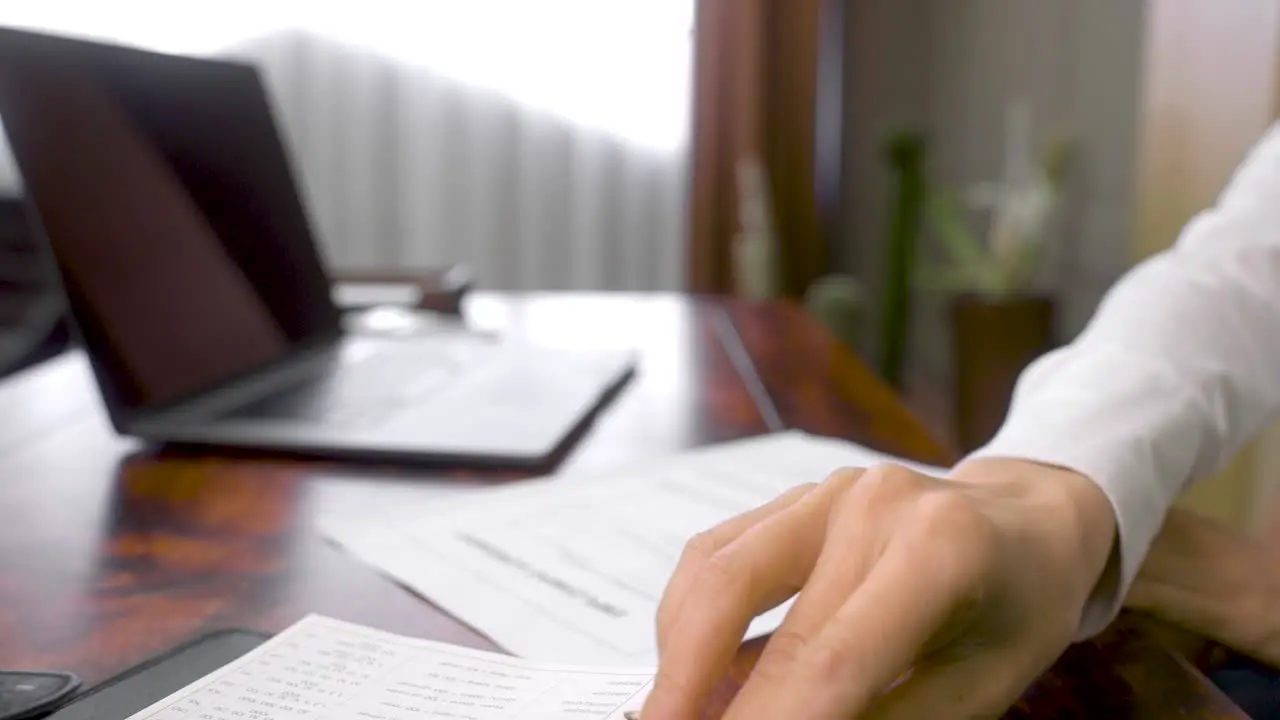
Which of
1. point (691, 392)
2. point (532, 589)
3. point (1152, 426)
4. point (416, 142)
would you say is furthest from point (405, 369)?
point (416, 142)

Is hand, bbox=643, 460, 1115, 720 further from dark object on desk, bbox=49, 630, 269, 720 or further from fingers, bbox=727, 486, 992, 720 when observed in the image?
dark object on desk, bbox=49, 630, 269, 720

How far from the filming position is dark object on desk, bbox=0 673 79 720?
330mm

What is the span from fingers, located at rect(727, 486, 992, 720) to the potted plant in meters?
2.10

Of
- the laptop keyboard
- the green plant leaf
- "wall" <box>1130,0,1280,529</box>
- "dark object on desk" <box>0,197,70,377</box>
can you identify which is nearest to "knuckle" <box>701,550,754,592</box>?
the laptop keyboard

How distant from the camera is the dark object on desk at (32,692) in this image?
13.0 inches

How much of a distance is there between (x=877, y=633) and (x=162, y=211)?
0.64 metres

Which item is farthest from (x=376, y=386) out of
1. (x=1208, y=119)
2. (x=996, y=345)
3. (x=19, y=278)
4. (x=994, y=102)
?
(x=994, y=102)


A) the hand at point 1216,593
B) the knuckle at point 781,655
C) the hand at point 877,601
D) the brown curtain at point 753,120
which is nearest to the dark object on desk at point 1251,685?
the hand at point 1216,593

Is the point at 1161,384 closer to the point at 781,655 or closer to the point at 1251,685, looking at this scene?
the point at 1251,685

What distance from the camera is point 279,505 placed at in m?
0.57

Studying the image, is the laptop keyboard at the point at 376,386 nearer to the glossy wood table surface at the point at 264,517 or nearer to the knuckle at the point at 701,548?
the glossy wood table surface at the point at 264,517

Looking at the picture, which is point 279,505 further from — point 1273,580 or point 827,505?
point 1273,580

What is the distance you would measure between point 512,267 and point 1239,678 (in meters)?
2.72

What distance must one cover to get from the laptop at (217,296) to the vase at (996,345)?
1.69m
